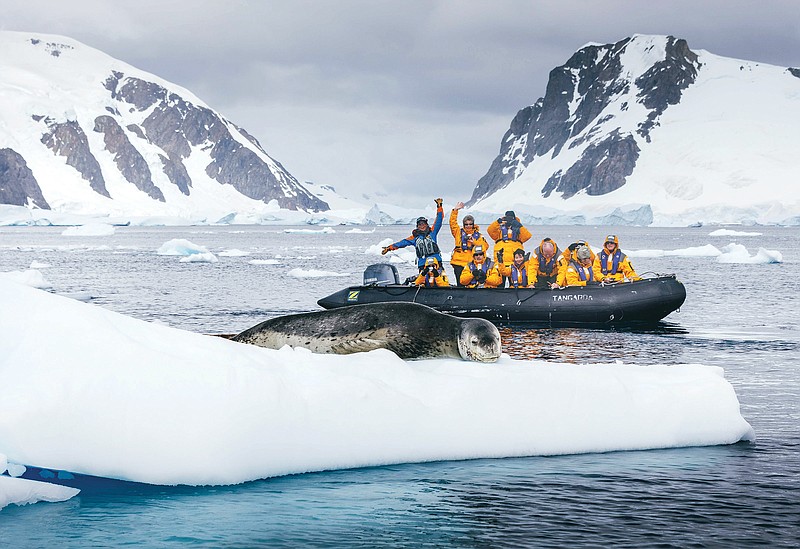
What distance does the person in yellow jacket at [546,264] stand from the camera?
1980 cm

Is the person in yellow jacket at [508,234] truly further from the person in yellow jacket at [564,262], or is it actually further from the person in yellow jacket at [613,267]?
the person in yellow jacket at [613,267]

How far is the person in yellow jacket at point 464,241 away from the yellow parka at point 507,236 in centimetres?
33

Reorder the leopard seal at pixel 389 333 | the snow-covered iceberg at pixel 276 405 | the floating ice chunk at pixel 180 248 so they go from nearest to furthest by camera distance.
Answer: the snow-covered iceberg at pixel 276 405 → the leopard seal at pixel 389 333 → the floating ice chunk at pixel 180 248

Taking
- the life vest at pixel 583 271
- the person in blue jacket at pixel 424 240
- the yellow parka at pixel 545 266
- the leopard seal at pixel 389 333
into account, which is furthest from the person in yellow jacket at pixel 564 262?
the leopard seal at pixel 389 333

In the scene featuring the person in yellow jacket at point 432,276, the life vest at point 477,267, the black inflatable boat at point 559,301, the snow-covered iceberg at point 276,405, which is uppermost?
the life vest at point 477,267

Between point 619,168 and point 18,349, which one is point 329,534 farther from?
point 619,168

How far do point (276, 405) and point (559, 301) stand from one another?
12.7 meters

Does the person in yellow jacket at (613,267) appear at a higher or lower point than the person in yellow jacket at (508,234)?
lower

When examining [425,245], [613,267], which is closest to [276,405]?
[425,245]

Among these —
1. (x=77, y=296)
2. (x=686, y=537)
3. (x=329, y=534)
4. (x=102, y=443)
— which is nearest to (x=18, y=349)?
(x=102, y=443)

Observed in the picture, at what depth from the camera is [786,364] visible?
14023 mm

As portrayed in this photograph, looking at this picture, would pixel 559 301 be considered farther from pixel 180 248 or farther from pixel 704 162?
pixel 704 162

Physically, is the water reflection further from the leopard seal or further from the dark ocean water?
the leopard seal

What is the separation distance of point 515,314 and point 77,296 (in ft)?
44.2
